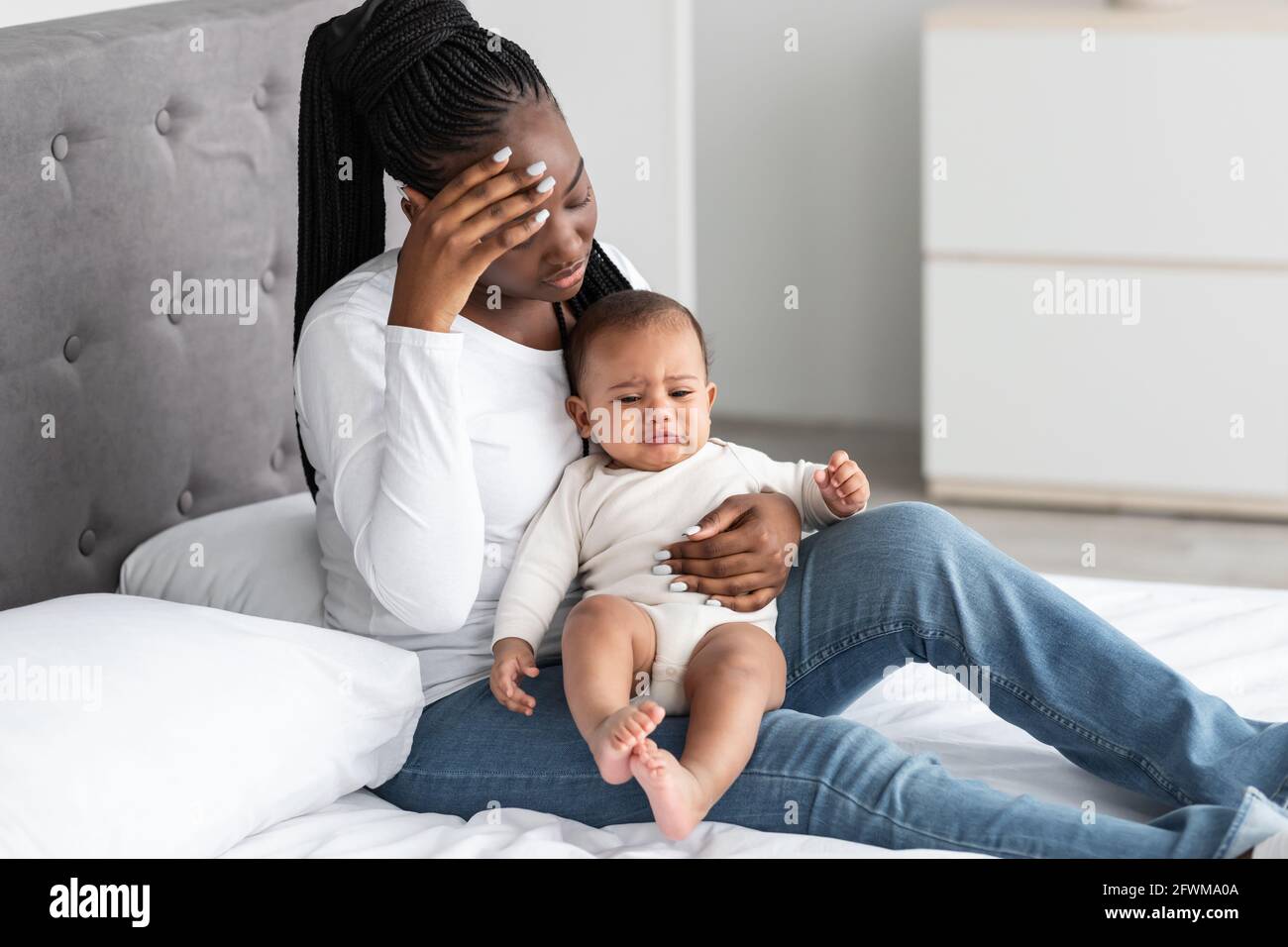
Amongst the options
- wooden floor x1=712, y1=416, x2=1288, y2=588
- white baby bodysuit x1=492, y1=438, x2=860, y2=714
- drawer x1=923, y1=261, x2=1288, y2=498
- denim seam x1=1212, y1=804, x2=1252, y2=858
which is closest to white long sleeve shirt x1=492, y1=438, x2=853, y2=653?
white baby bodysuit x1=492, y1=438, x2=860, y2=714

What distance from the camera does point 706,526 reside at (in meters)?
1.44

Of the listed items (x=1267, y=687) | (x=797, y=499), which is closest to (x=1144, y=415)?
(x=1267, y=687)

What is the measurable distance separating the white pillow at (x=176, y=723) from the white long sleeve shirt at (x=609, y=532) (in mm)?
127

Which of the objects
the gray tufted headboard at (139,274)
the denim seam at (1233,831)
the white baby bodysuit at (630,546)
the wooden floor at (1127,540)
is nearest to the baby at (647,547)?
the white baby bodysuit at (630,546)

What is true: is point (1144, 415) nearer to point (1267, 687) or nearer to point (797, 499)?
point (1267, 687)

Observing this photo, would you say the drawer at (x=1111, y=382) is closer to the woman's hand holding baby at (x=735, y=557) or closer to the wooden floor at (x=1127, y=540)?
the wooden floor at (x=1127, y=540)

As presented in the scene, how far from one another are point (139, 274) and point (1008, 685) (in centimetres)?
106

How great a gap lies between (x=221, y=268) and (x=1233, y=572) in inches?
80.2

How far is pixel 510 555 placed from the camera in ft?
4.88

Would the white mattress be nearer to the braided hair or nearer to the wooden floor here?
the braided hair

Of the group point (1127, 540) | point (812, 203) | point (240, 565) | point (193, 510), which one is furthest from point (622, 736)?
point (812, 203)

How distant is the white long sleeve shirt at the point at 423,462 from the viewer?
4.29 ft

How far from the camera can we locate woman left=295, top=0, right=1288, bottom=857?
128 cm

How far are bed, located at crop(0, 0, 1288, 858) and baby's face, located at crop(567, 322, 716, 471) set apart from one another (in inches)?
12.3
